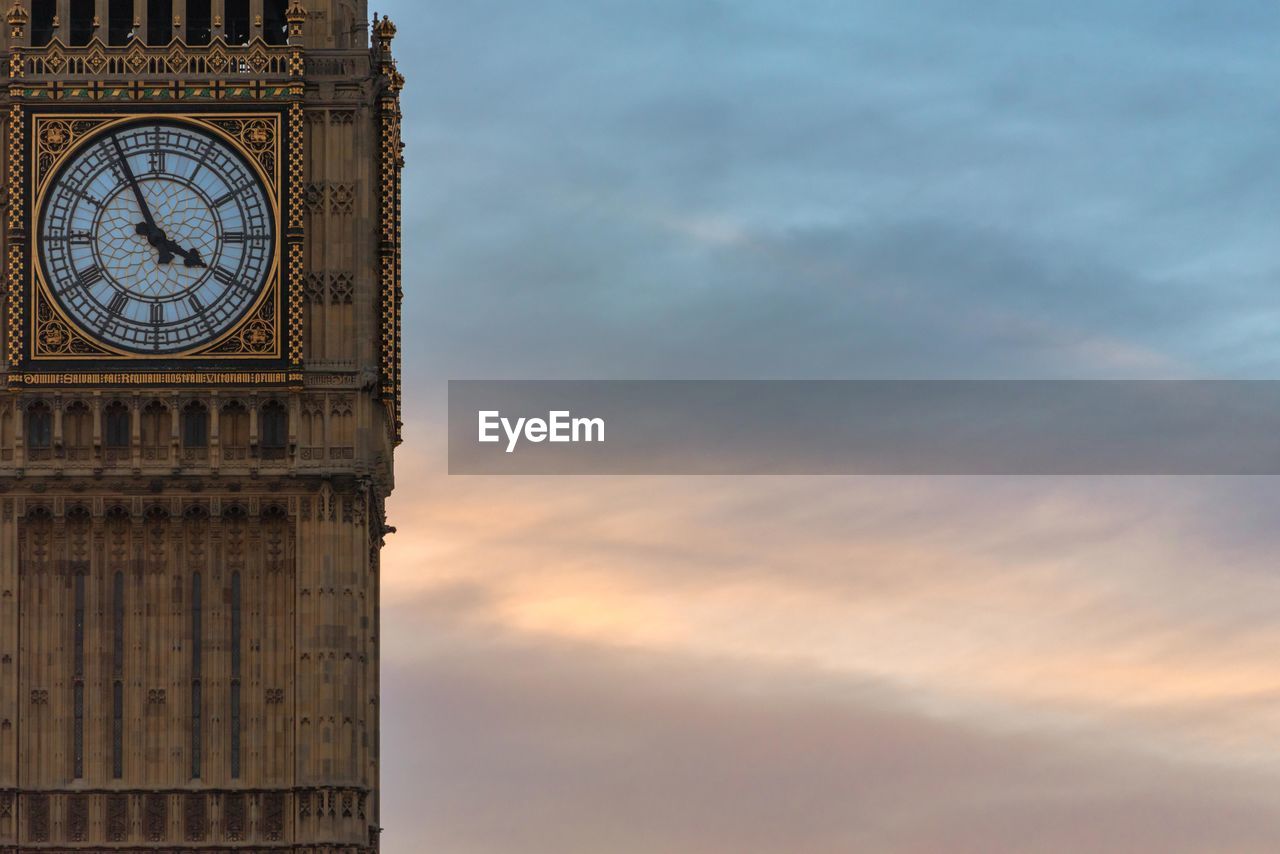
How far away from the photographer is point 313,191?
139 m

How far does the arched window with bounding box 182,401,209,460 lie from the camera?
137000 millimetres

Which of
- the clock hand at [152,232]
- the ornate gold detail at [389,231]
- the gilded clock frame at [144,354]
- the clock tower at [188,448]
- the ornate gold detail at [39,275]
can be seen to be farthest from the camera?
the ornate gold detail at [389,231]

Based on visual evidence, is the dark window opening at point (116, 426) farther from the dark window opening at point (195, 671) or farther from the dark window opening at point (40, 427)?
the dark window opening at point (195, 671)

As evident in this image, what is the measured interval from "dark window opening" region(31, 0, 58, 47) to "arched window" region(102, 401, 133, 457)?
11297mm

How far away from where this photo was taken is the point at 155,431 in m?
137

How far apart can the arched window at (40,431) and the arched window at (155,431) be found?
2583mm

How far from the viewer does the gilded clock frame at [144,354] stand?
137 metres

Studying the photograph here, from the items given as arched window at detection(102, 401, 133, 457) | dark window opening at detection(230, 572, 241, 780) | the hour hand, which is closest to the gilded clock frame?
arched window at detection(102, 401, 133, 457)

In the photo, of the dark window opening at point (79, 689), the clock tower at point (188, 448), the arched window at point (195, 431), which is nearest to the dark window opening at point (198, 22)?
the clock tower at point (188, 448)

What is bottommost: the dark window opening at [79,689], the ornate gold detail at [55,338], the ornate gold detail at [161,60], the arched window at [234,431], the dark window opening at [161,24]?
the dark window opening at [79,689]

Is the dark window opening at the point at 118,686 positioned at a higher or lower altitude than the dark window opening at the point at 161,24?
lower

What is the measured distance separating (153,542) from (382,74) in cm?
1510

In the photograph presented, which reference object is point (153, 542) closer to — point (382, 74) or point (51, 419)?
point (51, 419)

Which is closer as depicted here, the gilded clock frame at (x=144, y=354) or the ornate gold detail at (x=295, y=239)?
the gilded clock frame at (x=144, y=354)
